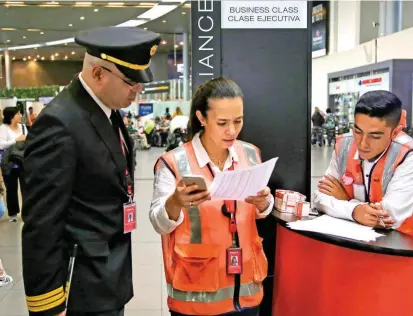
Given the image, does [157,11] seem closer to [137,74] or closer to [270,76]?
[270,76]

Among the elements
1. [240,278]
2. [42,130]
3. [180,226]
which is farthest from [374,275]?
[42,130]

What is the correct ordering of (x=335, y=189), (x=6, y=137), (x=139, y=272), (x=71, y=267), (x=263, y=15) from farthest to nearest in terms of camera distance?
1. (x=6, y=137)
2. (x=139, y=272)
3. (x=263, y=15)
4. (x=335, y=189)
5. (x=71, y=267)

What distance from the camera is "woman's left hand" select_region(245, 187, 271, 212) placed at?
5.55ft

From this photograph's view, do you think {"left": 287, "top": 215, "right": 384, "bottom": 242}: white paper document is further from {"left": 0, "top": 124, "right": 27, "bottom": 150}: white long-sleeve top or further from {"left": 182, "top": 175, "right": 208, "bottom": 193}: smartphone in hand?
{"left": 0, "top": 124, "right": 27, "bottom": 150}: white long-sleeve top

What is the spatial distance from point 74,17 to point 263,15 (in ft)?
45.9

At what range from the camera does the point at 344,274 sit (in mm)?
1932

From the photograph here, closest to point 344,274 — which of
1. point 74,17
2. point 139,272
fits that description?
point 139,272

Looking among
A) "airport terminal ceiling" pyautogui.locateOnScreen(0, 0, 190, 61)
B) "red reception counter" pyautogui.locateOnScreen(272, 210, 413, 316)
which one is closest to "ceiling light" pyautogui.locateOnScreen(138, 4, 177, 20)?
"airport terminal ceiling" pyautogui.locateOnScreen(0, 0, 190, 61)

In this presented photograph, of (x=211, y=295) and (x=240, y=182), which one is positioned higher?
(x=240, y=182)

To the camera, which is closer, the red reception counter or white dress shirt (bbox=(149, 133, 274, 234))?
white dress shirt (bbox=(149, 133, 274, 234))

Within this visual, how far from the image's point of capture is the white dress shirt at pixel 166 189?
5.50 ft

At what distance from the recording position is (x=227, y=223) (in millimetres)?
1765

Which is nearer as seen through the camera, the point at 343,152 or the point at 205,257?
the point at 205,257

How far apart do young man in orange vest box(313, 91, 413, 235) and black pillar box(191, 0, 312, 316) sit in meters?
0.53
